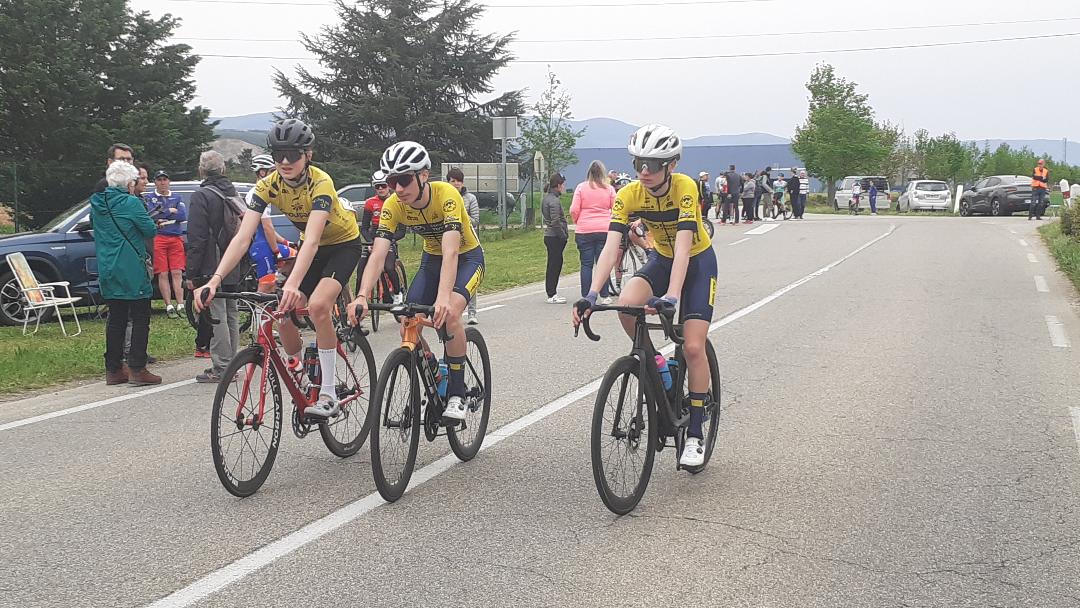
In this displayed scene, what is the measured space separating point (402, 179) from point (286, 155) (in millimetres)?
742

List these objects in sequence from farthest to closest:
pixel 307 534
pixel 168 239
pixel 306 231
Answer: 1. pixel 168 239
2. pixel 306 231
3. pixel 307 534

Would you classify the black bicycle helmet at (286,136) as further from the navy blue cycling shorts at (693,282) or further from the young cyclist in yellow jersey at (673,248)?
the navy blue cycling shorts at (693,282)

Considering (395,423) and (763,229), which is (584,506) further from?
(763,229)

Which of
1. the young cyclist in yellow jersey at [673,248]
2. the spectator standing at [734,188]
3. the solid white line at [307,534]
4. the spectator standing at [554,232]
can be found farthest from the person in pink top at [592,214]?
the spectator standing at [734,188]

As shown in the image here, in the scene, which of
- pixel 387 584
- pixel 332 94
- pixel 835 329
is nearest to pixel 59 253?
pixel 835 329

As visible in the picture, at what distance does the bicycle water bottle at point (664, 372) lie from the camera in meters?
5.50

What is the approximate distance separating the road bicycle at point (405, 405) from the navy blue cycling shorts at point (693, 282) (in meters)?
1.18

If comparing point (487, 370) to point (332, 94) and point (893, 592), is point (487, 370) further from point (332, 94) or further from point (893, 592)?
point (332, 94)

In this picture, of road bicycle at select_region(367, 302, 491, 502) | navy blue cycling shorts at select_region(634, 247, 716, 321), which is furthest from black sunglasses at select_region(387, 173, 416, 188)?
navy blue cycling shorts at select_region(634, 247, 716, 321)

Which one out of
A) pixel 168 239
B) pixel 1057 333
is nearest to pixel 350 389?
pixel 168 239

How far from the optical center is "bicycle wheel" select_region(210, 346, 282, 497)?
5.45 m

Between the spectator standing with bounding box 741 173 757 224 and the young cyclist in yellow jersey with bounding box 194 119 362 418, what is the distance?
→ 1184 inches

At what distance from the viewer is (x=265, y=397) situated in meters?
5.69

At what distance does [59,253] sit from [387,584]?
11.0m
